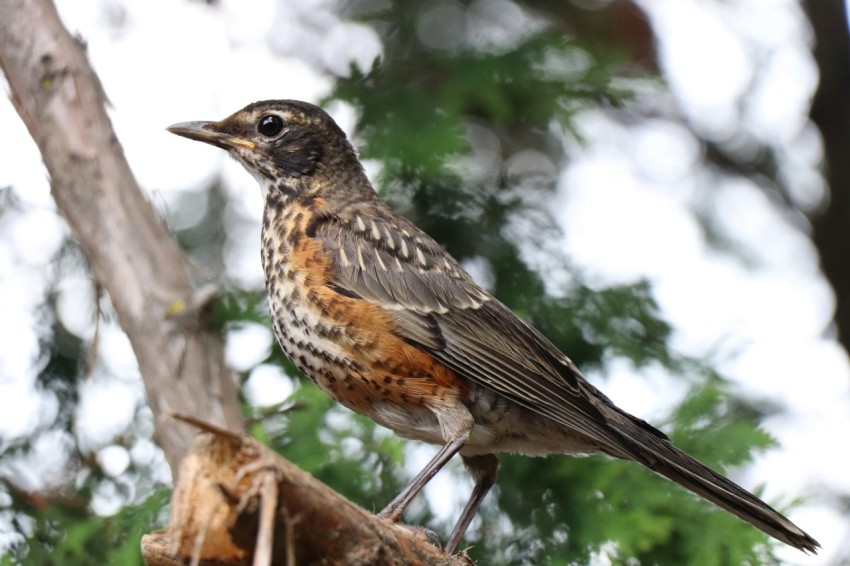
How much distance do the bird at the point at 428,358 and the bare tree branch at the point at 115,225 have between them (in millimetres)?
314

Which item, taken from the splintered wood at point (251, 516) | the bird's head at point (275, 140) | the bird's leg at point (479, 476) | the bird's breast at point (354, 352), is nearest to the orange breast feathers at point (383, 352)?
the bird's breast at point (354, 352)

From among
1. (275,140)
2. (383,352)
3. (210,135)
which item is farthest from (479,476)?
(210,135)

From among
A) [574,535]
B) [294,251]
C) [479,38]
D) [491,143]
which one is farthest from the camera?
[491,143]

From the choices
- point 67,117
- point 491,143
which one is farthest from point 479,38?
point 67,117

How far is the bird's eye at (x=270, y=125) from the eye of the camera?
443 cm

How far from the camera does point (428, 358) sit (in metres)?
3.75

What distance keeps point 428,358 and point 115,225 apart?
128cm

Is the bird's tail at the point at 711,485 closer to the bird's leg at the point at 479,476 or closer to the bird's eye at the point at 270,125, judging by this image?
the bird's leg at the point at 479,476

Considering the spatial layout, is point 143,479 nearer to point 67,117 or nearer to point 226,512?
point 67,117

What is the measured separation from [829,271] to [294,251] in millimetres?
3317

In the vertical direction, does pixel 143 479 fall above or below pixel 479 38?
below

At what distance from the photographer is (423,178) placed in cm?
490

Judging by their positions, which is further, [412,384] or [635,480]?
Result: [635,480]

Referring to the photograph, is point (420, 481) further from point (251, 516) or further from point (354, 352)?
point (251, 516)
